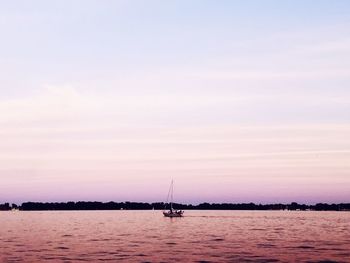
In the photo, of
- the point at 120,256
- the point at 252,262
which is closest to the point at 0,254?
the point at 120,256

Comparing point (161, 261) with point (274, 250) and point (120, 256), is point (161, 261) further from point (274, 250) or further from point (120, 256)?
point (274, 250)

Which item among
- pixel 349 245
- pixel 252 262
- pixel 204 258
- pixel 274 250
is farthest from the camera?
pixel 349 245

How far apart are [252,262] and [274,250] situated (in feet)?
54.1

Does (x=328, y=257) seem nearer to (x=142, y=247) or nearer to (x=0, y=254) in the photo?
(x=142, y=247)

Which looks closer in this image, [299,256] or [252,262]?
[252,262]

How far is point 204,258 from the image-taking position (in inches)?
2645

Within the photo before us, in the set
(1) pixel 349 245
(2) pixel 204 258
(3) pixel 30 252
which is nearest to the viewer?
(2) pixel 204 258

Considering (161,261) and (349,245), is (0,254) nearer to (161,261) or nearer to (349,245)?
(161,261)

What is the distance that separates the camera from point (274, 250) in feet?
258

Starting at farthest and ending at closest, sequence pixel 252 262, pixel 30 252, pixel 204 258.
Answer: pixel 30 252, pixel 204 258, pixel 252 262

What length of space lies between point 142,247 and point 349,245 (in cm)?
3468

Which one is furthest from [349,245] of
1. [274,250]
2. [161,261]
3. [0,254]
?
[0,254]

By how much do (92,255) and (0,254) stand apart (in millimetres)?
12313

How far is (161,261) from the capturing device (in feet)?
209
